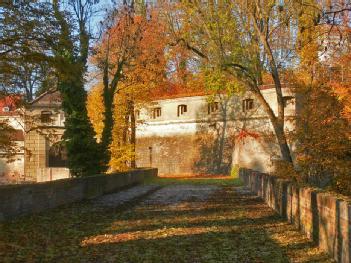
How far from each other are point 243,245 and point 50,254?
3.68m

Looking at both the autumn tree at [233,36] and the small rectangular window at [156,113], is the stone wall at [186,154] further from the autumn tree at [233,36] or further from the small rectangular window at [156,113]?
the autumn tree at [233,36]

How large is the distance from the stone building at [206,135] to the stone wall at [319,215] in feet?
88.3

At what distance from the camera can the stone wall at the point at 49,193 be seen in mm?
12297

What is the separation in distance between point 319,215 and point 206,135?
37.3 meters

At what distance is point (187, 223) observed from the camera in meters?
12.2

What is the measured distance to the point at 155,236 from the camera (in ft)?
33.5

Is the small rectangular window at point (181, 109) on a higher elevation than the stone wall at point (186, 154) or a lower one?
higher

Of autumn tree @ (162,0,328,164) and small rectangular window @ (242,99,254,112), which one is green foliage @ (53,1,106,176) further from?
small rectangular window @ (242,99,254,112)

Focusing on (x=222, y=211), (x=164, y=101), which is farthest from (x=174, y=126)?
(x=222, y=211)

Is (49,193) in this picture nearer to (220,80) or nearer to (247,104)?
(220,80)

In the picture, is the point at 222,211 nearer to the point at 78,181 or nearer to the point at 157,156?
the point at 78,181

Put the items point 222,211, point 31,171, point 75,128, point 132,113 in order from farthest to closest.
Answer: point 31,171, point 132,113, point 75,128, point 222,211

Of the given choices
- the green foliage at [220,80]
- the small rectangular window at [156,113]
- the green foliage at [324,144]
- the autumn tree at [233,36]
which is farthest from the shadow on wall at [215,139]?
the green foliage at [324,144]

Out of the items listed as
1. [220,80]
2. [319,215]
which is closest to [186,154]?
[220,80]
